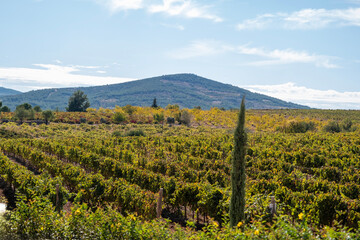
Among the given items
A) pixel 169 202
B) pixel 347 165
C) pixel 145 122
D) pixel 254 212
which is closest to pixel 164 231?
pixel 254 212

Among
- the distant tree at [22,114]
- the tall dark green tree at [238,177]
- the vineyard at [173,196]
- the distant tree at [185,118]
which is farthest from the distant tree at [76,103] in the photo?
the tall dark green tree at [238,177]

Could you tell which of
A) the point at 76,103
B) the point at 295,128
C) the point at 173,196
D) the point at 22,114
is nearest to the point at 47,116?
the point at 22,114

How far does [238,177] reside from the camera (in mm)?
6684

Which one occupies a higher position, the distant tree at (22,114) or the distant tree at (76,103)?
the distant tree at (76,103)

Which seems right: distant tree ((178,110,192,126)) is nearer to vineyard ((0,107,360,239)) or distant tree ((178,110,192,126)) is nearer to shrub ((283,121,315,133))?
shrub ((283,121,315,133))

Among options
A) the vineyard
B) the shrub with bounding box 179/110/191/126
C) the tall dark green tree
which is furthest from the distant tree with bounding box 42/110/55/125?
the tall dark green tree

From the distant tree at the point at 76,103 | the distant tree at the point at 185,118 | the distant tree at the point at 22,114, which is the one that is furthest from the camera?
the distant tree at the point at 76,103

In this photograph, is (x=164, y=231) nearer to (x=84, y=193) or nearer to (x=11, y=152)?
(x=84, y=193)

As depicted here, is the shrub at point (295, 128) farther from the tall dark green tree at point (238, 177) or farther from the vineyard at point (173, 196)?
the tall dark green tree at point (238, 177)

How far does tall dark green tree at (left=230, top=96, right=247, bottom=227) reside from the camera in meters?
6.62

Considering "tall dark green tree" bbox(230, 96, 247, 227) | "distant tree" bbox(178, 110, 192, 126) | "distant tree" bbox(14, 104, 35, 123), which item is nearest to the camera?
"tall dark green tree" bbox(230, 96, 247, 227)

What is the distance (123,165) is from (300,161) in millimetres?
11426

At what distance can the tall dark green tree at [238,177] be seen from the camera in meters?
6.62

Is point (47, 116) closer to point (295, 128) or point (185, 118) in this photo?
point (185, 118)
